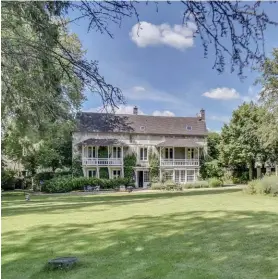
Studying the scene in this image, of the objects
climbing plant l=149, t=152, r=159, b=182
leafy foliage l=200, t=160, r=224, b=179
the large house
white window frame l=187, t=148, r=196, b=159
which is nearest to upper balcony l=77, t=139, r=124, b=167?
the large house

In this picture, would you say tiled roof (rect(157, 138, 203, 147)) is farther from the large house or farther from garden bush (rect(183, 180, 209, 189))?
garden bush (rect(183, 180, 209, 189))

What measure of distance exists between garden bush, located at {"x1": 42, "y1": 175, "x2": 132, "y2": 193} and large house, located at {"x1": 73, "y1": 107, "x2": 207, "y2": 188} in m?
1.61

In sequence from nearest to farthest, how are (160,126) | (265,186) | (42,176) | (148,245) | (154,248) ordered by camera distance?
(154,248)
(148,245)
(265,186)
(42,176)
(160,126)

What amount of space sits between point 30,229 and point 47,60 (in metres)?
6.95

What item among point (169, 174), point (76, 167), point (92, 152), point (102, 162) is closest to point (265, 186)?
point (169, 174)

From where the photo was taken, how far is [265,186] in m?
19.4

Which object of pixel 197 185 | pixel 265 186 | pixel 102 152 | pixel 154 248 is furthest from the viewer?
pixel 102 152

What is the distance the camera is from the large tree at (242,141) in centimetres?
3425

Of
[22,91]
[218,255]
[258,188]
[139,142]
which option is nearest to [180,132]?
[139,142]

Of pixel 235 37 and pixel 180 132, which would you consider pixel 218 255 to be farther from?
pixel 180 132

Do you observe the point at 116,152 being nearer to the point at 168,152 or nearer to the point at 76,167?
the point at 76,167

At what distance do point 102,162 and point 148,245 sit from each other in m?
26.9

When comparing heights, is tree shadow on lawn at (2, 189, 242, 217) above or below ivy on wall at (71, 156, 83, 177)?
below

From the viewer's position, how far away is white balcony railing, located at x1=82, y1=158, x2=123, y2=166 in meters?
33.5
